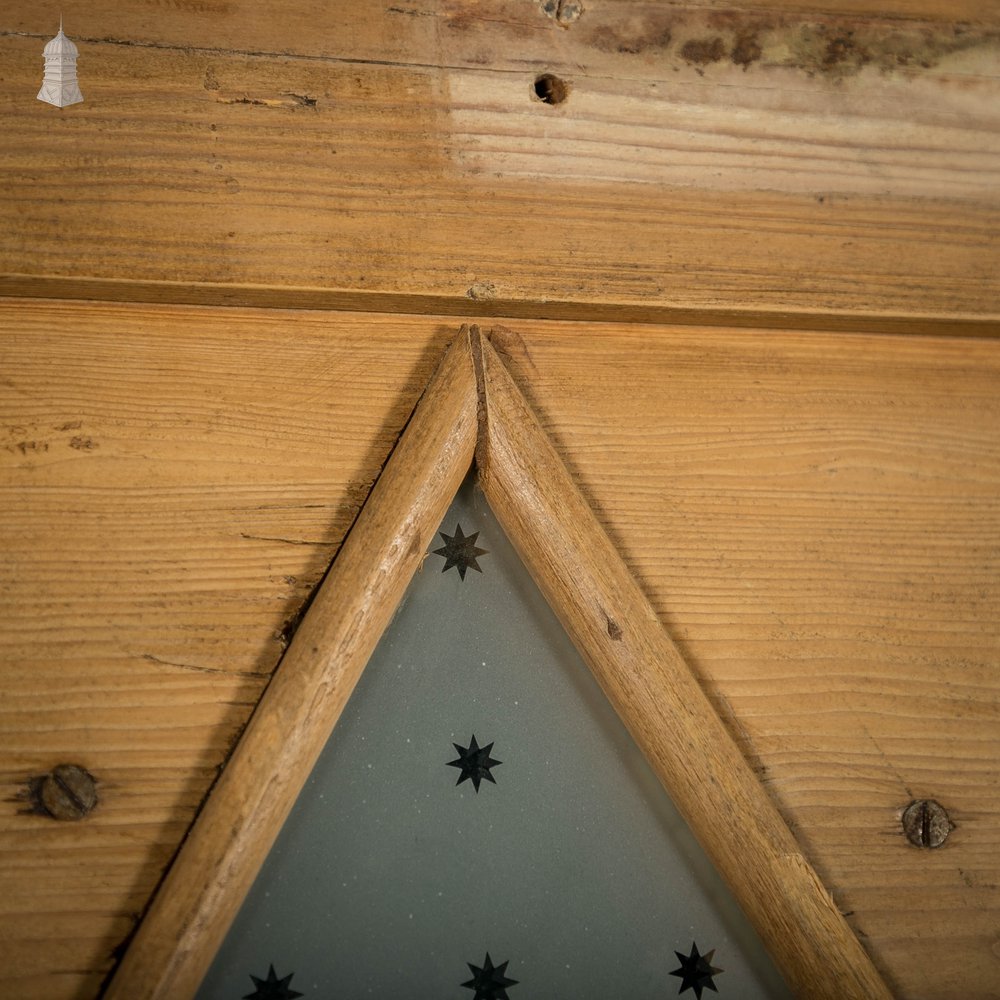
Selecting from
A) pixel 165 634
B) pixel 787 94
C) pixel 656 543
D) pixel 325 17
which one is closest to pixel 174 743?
pixel 165 634

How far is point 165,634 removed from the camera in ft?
2.36

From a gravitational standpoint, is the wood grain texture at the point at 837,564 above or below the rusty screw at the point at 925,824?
above

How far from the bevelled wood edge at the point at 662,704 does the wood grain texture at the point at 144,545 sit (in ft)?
0.39

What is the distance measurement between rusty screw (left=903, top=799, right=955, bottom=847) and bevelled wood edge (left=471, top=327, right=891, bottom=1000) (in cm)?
11

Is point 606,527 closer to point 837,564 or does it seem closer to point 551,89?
point 837,564

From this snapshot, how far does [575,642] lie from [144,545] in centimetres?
41

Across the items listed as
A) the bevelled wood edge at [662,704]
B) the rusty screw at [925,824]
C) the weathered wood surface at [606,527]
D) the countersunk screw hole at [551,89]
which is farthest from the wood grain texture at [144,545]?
the rusty screw at [925,824]

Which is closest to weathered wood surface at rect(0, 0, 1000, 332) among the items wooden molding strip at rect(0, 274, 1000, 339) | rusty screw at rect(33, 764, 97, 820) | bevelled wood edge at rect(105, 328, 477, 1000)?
wooden molding strip at rect(0, 274, 1000, 339)

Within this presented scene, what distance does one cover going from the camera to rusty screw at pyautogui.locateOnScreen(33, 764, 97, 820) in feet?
2.22

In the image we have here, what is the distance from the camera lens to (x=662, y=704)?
0.74 metres

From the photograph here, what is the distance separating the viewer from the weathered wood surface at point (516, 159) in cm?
77

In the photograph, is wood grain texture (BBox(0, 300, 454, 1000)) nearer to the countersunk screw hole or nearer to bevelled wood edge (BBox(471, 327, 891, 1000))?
bevelled wood edge (BBox(471, 327, 891, 1000))

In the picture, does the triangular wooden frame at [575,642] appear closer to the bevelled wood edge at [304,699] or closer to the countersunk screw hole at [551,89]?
the bevelled wood edge at [304,699]

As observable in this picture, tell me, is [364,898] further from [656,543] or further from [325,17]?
[325,17]
